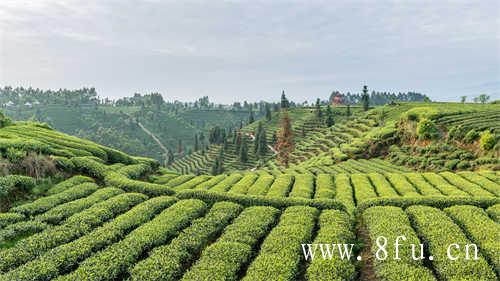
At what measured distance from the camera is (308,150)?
215 feet

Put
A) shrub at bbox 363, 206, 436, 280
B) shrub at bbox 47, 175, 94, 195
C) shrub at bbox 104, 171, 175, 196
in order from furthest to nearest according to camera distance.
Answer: shrub at bbox 104, 171, 175, 196
shrub at bbox 47, 175, 94, 195
shrub at bbox 363, 206, 436, 280

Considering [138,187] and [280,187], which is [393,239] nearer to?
[280,187]

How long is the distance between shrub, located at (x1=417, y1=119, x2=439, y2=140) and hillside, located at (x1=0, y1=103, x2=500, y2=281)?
17.6 m

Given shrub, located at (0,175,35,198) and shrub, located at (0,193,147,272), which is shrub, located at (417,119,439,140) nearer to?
shrub, located at (0,193,147,272)

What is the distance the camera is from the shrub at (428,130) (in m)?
37.7

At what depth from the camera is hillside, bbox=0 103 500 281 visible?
8.94 m

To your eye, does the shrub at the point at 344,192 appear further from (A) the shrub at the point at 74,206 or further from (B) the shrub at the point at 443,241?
(A) the shrub at the point at 74,206

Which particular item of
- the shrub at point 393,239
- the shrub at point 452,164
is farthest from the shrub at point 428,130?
the shrub at point 393,239

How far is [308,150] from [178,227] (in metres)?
55.9

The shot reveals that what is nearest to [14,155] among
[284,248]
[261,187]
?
[261,187]

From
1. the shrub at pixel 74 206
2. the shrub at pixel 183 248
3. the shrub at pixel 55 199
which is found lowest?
the shrub at pixel 183 248

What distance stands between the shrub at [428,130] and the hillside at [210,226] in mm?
17564

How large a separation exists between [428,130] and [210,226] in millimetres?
36194

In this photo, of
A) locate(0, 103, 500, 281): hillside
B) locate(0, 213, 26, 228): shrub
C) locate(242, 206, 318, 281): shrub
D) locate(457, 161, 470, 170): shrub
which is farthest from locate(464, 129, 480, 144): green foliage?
locate(0, 213, 26, 228): shrub
